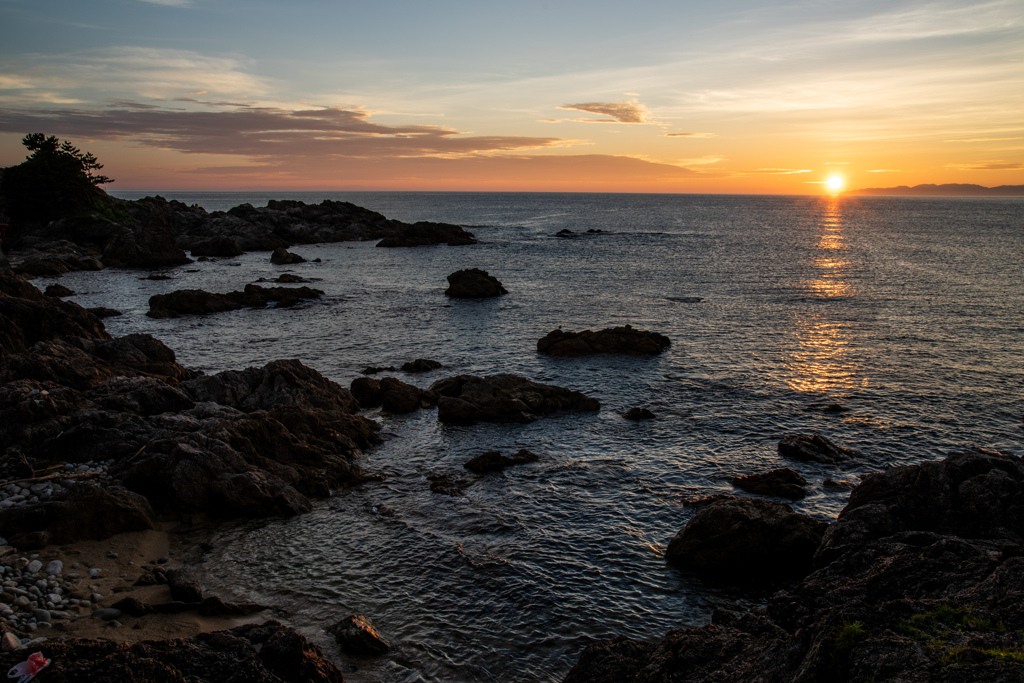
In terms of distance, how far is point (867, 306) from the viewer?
180 ft

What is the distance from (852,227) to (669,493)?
175 meters

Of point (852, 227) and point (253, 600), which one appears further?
point (852, 227)

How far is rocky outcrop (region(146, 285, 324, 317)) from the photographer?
169 feet

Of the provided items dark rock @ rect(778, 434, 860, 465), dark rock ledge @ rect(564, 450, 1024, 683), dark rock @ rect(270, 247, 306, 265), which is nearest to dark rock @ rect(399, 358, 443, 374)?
dark rock @ rect(778, 434, 860, 465)

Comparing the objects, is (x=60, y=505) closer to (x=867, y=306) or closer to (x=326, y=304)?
(x=326, y=304)

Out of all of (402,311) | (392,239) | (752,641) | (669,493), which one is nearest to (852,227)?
(392,239)

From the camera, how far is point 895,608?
9078 mm

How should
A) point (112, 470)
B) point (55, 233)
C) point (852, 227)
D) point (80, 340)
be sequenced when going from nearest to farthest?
point (112, 470), point (80, 340), point (55, 233), point (852, 227)

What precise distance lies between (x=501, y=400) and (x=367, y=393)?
6.91 m

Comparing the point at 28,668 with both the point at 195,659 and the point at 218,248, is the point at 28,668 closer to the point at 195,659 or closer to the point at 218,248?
the point at 195,659

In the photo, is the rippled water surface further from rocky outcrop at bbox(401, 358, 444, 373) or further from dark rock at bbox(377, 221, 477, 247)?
dark rock at bbox(377, 221, 477, 247)

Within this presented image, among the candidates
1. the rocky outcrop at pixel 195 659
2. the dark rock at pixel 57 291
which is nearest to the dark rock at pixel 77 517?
the rocky outcrop at pixel 195 659

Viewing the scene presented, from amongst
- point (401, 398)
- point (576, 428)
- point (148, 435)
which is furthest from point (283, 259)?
point (148, 435)

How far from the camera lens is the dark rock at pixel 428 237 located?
11481 centimetres
